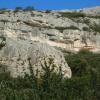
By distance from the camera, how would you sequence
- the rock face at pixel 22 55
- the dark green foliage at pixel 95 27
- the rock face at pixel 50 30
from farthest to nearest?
the dark green foliage at pixel 95 27, the rock face at pixel 50 30, the rock face at pixel 22 55

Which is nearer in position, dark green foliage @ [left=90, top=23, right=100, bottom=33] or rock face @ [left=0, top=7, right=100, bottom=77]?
rock face @ [left=0, top=7, right=100, bottom=77]

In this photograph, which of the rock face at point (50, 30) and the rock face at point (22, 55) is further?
the rock face at point (50, 30)

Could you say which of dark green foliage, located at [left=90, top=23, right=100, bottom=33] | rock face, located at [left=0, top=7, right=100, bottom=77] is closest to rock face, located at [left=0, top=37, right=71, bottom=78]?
rock face, located at [left=0, top=7, right=100, bottom=77]

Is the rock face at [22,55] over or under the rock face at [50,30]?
under

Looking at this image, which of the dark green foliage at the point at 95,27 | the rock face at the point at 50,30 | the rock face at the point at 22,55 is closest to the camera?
the rock face at the point at 22,55

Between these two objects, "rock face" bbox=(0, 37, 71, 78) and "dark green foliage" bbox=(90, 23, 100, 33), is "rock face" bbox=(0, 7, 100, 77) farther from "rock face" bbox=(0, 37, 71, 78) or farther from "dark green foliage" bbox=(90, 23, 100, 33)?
"rock face" bbox=(0, 37, 71, 78)

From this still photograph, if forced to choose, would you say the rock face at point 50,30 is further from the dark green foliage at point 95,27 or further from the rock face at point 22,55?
the rock face at point 22,55

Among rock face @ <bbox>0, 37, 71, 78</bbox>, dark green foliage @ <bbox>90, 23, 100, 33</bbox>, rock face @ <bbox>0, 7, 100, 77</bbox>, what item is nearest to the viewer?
rock face @ <bbox>0, 37, 71, 78</bbox>

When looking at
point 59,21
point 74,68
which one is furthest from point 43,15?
point 74,68

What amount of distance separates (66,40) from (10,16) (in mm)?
9680

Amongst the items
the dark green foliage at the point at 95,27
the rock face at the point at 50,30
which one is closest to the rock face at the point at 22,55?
the rock face at the point at 50,30

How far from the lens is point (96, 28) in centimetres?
7019

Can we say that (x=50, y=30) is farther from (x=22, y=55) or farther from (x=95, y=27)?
(x=22, y=55)

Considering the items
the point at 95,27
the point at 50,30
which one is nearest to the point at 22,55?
the point at 50,30
